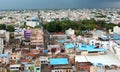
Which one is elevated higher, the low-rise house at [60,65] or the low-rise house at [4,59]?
the low-rise house at [4,59]

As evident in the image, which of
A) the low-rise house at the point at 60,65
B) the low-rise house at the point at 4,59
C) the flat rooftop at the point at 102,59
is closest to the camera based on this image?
the low-rise house at the point at 60,65

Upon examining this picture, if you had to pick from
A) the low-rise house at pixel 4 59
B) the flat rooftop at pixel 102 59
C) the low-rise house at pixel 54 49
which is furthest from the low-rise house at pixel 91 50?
the low-rise house at pixel 4 59

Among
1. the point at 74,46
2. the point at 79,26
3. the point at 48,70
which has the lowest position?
the point at 48,70

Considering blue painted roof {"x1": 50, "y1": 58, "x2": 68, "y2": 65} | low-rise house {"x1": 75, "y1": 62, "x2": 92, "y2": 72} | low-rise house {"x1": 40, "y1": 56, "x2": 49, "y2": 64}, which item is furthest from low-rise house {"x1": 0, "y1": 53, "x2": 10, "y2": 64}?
low-rise house {"x1": 75, "y1": 62, "x2": 92, "y2": 72}

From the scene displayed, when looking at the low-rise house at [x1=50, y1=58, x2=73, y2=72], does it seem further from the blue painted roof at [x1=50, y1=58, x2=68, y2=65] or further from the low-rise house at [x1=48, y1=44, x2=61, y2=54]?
the low-rise house at [x1=48, y1=44, x2=61, y2=54]

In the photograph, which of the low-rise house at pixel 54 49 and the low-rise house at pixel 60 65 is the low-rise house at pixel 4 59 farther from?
the low-rise house at pixel 54 49

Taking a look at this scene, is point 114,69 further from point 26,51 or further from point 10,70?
point 26,51

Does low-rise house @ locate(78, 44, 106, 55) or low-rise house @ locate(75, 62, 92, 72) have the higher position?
low-rise house @ locate(78, 44, 106, 55)

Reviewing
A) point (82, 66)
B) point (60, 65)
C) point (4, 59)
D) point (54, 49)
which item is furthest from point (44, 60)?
point (54, 49)

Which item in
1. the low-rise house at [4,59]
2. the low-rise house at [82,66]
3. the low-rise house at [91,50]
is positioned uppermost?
the low-rise house at [91,50]

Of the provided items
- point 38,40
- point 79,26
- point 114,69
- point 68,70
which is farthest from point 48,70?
point 79,26

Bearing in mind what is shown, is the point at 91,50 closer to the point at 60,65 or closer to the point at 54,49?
the point at 54,49
